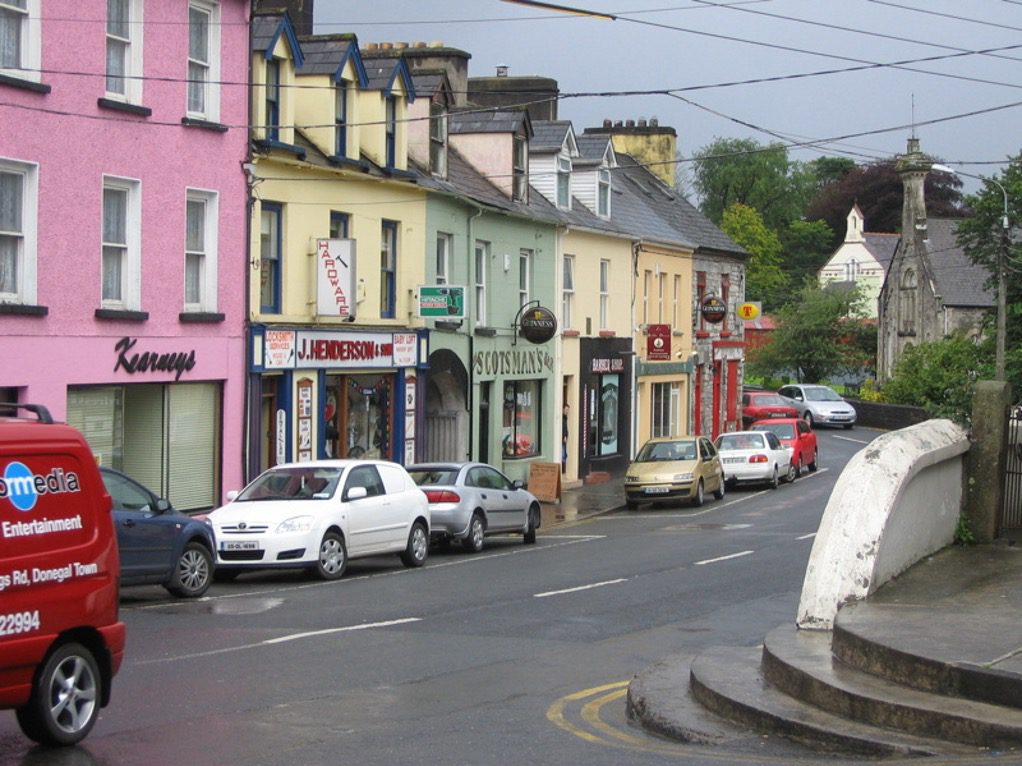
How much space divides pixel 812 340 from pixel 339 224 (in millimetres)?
57405

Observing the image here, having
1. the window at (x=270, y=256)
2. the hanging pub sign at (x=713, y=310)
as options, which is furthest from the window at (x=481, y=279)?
the hanging pub sign at (x=713, y=310)

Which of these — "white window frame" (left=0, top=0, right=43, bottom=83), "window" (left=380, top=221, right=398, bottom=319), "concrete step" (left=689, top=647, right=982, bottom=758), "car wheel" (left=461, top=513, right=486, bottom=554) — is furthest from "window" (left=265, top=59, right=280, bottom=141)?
"concrete step" (left=689, top=647, right=982, bottom=758)

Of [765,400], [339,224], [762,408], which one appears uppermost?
[339,224]

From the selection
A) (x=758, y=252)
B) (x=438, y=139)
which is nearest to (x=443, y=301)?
(x=438, y=139)

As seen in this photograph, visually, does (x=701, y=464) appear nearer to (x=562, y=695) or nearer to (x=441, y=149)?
(x=441, y=149)

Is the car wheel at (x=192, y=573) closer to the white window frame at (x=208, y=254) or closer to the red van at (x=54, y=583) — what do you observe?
the white window frame at (x=208, y=254)

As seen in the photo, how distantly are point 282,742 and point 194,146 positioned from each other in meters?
18.0

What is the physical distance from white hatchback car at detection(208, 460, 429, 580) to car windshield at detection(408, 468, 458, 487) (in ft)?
7.54

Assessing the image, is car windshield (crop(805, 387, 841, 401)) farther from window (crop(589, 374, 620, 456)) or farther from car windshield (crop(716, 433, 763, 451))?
car windshield (crop(716, 433, 763, 451))

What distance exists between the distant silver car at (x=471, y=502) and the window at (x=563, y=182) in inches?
653

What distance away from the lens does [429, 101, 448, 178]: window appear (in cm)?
3625

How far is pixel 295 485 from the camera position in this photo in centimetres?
2219

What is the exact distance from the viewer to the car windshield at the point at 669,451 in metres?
38.1

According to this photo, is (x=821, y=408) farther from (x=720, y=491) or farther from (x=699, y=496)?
(x=699, y=496)
